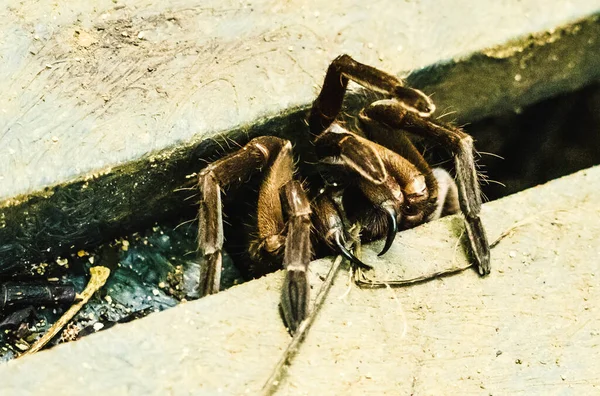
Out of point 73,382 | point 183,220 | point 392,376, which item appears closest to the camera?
point 73,382

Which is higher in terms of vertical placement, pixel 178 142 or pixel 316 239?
pixel 178 142

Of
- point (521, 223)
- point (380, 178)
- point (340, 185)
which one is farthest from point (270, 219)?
point (521, 223)

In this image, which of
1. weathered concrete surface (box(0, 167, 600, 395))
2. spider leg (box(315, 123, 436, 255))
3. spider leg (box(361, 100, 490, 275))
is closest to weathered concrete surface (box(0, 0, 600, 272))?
spider leg (box(315, 123, 436, 255))

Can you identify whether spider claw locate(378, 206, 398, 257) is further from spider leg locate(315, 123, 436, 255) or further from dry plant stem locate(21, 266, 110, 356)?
dry plant stem locate(21, 266, 110, 356)

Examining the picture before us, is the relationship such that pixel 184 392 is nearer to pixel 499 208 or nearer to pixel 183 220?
pixel 183 220

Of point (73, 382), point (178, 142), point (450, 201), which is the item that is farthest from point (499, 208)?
point (73, 382)

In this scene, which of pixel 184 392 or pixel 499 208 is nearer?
pixel 184 392

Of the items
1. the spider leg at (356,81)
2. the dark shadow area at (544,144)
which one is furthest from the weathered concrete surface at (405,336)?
the dark shadow area at (544,144)
